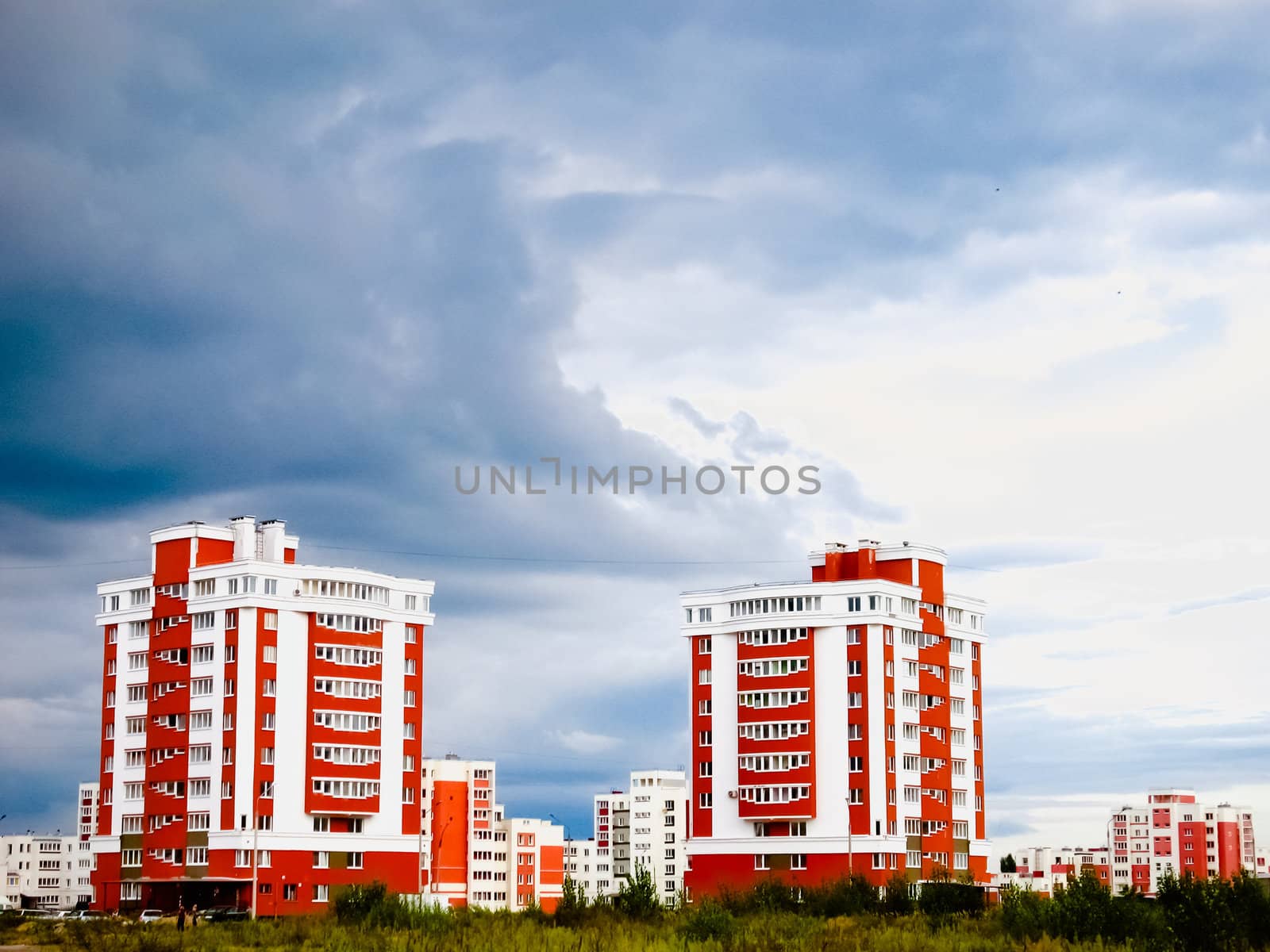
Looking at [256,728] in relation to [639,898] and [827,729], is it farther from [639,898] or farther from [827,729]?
[639,898]

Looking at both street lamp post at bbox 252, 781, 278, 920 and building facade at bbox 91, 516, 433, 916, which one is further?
building facade at bbox 91, 516, 433, 916

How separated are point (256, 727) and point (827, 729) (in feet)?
130

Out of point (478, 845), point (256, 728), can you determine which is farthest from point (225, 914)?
point (478, 845)

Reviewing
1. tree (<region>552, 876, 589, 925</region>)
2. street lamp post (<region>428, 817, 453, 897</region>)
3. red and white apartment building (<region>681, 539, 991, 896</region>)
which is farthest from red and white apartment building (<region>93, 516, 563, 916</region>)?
tree (<region>552, 876, 589, 925</region>)

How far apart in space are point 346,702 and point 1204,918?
83041mm

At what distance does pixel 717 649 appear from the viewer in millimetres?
123375

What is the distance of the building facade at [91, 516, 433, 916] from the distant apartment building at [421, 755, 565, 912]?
39457 millimetres

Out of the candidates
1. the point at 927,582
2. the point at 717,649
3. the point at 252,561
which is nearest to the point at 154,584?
the point at 252,561

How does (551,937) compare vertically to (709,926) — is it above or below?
above

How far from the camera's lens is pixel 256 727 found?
114312 millimetres

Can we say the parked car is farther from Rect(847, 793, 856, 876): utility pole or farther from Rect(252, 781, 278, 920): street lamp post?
Rect(847, 793, 856, 876): utility pole

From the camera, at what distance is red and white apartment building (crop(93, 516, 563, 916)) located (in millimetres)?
114125

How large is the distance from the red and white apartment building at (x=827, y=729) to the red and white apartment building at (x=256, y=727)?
70.2 ft

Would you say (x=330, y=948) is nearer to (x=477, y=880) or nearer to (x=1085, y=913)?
(x=1085, y=913)
